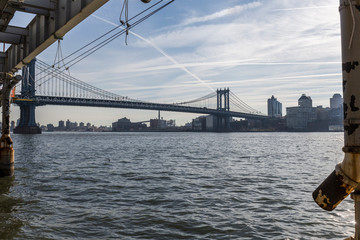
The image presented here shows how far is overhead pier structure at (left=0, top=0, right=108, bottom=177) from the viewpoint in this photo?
29.6ft

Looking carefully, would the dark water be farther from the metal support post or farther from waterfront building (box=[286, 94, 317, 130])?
waterfront building (box=[286, 94, 317, 130])

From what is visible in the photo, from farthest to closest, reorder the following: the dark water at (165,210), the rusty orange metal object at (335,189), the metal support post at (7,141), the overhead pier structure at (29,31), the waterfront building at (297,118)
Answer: the waterfront building at (297,118) → the metal support post at (7,141) → the overhead pier structure at (29,31) → the dark water at (165,210) → the rusty orange metal object at (335,189)

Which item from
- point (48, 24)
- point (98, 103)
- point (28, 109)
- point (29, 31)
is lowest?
point (48, 24)

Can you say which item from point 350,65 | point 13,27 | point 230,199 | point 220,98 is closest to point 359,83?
point 350,65

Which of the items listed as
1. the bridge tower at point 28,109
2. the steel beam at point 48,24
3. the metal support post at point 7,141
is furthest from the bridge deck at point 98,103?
the steel beam at point 48,24

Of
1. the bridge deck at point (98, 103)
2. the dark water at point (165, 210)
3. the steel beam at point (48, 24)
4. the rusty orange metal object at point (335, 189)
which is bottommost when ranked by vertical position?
the dark water at point (165, 210)

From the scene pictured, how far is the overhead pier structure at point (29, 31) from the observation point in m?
9.01

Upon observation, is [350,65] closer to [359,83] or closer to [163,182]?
[359,83]

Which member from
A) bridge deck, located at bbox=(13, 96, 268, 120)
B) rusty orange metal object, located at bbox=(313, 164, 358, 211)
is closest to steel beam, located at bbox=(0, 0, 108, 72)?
rusty orange metal object, located at bbox=(313, 164, 358, 211)

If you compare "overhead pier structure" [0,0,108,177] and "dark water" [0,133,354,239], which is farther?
"overhead pier structure" [0,0,108,177]

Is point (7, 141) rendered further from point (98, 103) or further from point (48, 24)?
point (98, 103)

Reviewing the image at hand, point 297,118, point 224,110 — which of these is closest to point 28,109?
point 224,110

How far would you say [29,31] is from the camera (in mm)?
12711

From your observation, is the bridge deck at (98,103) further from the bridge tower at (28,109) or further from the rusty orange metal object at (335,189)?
the rusty orange metal object at (335,189)
